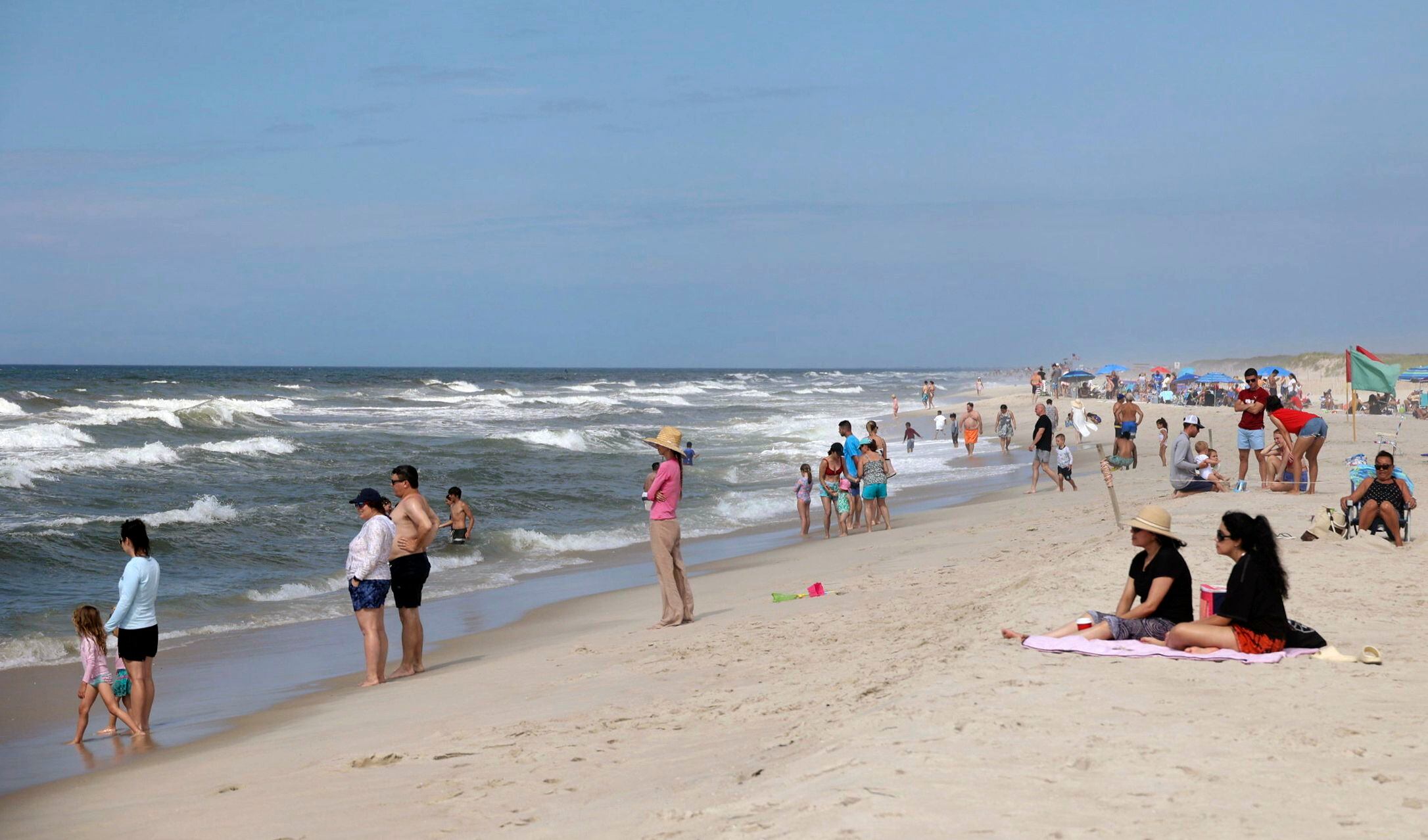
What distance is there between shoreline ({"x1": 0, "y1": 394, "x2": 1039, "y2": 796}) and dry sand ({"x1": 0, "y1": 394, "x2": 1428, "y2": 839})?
410mm

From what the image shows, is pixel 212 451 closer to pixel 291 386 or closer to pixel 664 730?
→ pixel 664 730

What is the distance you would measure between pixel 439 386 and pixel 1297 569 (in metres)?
77.4

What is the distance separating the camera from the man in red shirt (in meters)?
14.3

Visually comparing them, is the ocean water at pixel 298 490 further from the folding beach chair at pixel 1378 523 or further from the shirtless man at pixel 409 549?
the folding beach chair at pixel 1378 523

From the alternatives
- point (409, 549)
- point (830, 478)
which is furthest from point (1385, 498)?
point (409, 549)

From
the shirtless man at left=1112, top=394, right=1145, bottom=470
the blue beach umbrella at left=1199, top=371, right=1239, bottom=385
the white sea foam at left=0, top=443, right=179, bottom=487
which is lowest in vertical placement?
the white sea foam at left=0, top=443, right=179, bottom=487

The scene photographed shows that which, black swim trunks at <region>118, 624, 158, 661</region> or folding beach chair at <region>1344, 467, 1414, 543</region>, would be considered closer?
black swim trunks at <region>118, 624, 158, 661</region>

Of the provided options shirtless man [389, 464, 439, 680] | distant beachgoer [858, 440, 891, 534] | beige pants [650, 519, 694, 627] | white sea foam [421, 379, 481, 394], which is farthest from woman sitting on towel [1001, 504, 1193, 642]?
white sea foam [421, 379, 481, 394]

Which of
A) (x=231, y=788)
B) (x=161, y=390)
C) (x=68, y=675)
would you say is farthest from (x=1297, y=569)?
(x=161, y=390)

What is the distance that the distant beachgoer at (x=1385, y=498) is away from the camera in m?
10.5

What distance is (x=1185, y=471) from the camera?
14.0 metres

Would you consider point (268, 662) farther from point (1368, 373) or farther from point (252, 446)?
point (252, 446)

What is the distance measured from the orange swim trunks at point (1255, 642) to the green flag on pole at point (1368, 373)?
36.4 feet

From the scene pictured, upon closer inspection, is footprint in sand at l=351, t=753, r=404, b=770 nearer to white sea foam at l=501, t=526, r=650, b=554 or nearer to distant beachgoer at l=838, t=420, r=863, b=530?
white sea foam at l=501, t=526, r=650, b=554
